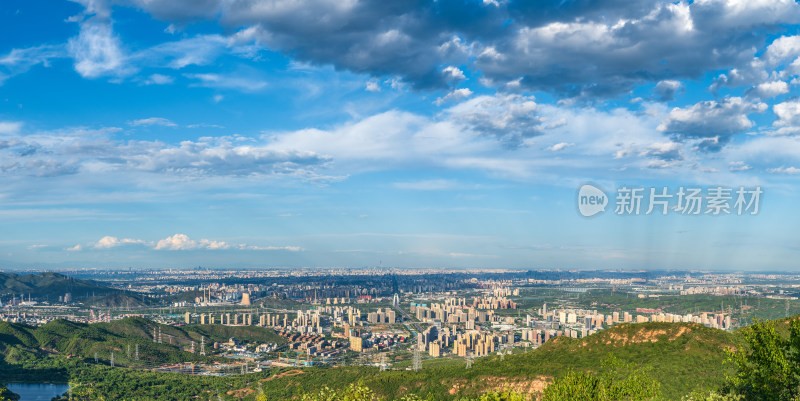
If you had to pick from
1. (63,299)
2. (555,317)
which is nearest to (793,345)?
(555,317)

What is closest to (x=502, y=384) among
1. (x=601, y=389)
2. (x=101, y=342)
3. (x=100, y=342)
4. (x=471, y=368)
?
(x=471, y=368)

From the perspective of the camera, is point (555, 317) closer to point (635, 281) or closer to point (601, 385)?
point (635, 281)

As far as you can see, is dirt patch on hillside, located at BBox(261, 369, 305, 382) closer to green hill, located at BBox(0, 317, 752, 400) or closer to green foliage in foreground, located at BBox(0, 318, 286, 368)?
green hill, located at BBox(0, 317, 752, 400)

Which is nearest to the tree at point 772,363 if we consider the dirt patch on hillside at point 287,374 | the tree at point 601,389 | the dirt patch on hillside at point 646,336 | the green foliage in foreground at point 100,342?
the tree at point 601,389

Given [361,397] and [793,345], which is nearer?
[793,345]

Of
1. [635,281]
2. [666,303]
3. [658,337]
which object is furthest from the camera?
[635,281]

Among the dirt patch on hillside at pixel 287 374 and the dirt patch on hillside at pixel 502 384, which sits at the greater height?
the dirt patch on hillside at pixel 502 384

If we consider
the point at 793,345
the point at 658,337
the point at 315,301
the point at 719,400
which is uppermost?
the point at 793,345

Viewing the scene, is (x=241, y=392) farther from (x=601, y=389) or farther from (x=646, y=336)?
(x=601, y=389)

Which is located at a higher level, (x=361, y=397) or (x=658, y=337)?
(x=361, y=397)

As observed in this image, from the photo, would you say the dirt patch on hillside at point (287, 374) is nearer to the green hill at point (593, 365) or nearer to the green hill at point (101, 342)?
the green hill at point (593, 365)

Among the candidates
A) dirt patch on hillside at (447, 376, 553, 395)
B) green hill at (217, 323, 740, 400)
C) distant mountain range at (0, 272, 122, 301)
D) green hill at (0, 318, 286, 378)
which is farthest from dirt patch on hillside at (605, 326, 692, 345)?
distant mountain range at (0, 272, 122, 301)
